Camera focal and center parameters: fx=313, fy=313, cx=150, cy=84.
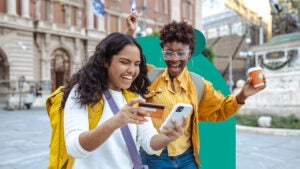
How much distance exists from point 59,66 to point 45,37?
3.21 m

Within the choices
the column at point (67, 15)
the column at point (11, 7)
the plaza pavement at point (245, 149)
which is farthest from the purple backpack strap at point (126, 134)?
the column at point (67, 15)

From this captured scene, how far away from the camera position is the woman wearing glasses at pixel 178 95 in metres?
2.17

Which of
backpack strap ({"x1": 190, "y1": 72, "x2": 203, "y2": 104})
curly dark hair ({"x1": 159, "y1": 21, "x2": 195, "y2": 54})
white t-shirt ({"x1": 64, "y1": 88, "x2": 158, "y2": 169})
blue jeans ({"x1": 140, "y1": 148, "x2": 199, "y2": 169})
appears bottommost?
blue jeans ({"x1": 140, "y1": 148, "x2": 199, "y2": 169})

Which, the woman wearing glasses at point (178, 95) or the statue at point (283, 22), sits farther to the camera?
the statue at point (283, 22)

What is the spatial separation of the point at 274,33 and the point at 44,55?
730 inches

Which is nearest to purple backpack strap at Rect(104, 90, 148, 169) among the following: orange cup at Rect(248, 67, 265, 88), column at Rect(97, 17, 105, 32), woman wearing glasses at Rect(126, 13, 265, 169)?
woman wearing glasses at Rect(126, 13, 265, 169)

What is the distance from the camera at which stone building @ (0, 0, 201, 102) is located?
22.7m

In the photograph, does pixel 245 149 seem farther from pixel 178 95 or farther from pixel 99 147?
pixel 99 147

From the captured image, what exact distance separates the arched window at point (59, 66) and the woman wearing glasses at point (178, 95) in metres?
25.5

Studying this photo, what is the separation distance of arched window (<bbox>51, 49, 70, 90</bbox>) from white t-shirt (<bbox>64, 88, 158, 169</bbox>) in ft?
85.7

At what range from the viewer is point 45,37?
24.9 meters

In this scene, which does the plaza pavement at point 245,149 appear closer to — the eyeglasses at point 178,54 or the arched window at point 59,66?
the eyeglasses at point 178,54

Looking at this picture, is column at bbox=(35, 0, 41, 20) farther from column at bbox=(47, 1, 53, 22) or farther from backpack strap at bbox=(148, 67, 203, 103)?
backpack strap at bbox=(148, 67, 203, 103)

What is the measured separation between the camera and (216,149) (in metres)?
2.95
